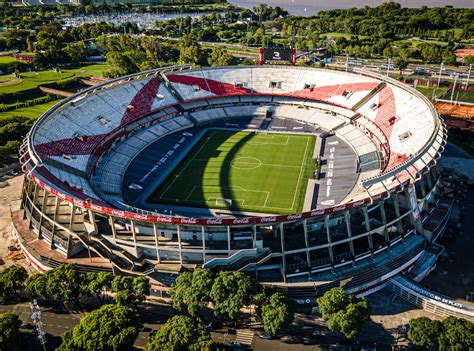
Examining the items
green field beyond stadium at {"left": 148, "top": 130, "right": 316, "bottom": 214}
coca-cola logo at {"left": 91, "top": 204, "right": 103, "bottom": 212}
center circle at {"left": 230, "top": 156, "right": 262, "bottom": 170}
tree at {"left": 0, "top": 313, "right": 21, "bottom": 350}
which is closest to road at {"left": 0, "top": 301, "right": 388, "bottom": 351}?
tree at {"left": 0, "top": 313, "right": 21, "bottom": 350}

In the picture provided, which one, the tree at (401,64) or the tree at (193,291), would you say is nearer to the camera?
the tree at (193,291)

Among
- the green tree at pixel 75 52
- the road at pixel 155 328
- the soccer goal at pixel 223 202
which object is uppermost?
the green tree at pixel 75 52

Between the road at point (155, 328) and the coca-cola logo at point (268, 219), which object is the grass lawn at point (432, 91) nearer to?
the coca-cola logo at point (268, 219)

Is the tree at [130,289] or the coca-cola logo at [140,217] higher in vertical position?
the coca-cola logo at [140,217]

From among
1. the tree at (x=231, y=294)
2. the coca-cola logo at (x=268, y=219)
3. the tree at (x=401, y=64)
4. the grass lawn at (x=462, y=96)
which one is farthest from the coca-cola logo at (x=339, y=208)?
the tree at (x=401, y=64)

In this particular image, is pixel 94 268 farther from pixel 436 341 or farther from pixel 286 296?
pixel 436 341

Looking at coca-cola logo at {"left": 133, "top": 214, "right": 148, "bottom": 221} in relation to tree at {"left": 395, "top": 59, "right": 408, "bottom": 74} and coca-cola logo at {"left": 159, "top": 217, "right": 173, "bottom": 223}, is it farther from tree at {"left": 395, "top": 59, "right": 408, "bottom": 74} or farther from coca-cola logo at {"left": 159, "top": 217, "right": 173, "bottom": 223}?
Result: tree at {"left": 395, "top": 59, "right": 408, "bottom": 74}

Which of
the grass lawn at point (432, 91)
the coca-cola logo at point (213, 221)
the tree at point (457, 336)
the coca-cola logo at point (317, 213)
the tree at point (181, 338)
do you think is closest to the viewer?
the tree at point (457, 336)
